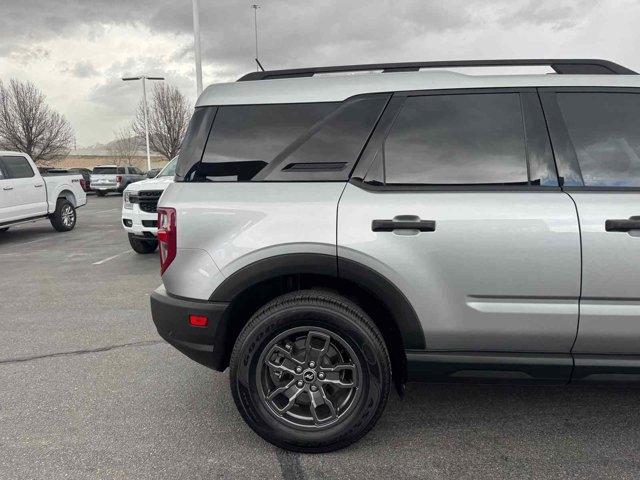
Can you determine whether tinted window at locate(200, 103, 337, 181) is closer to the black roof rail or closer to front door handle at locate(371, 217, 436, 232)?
the black roof rail

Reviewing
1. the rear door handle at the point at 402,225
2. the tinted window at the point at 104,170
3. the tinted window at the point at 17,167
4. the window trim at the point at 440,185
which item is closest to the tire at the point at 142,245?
the tinted window at the point at 17,167

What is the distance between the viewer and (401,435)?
261 cm

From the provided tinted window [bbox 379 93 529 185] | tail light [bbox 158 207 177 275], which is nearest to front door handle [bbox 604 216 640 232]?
tinted window [bbox 379 93 529 185]

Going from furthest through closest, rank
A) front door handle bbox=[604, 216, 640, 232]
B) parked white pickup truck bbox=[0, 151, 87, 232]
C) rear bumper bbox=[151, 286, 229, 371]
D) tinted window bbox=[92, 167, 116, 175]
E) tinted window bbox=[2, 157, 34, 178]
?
tinted window bbox=[92, 167, 116, 175], tinted window bbox=[2, 157, 34, 178], parked white pickup truck bbox=[0, 151, 87, 232], rear bumper bbox=[151, 286, 229, 371], front door handle bbox=[604, 216, 640, 232]

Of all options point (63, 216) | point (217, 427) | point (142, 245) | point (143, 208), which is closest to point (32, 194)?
point (63, 216)

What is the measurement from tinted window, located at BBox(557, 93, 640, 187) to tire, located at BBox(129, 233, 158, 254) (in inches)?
280

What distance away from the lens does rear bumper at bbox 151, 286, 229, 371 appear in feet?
8.07

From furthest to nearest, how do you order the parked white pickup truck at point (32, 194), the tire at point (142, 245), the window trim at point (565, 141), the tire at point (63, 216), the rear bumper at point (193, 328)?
the tire at point (63, 216), the parked white pickup truck at point (32, 194), the tire at point (142, 245), the rear bumper at point (193, 328), the window trim at point (565, 141)

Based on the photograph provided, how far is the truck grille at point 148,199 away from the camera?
24.3ft

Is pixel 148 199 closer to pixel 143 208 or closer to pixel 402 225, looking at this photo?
pixel 143 208

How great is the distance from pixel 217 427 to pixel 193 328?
0.68m

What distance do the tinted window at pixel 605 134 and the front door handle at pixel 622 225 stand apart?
227 mm

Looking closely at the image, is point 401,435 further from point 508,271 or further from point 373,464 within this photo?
point 508,271

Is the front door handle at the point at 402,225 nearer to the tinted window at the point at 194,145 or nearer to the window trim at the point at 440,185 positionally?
the window trim at the point at 440,185
